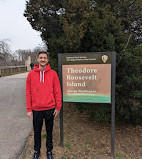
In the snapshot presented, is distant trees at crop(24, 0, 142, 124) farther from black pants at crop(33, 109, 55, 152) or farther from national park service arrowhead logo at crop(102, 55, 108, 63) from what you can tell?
black pants at crop(33, 109, 55, 152)

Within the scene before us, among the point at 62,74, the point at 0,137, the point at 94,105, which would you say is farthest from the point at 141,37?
the point at 0,137

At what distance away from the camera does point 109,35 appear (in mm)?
3010

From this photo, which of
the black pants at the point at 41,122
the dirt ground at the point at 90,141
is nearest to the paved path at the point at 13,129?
the dirt ground at the point at 90,141

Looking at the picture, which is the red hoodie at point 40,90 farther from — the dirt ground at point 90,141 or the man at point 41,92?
the dirt ground at point 90,141

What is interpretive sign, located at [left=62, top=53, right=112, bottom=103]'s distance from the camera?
8.90ft

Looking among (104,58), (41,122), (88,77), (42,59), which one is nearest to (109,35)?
(104,58)

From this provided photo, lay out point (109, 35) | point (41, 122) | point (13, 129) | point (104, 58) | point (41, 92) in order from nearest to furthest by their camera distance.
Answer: point (41, 92), point (41, 122), point (104, 58), point (109, 35), point (13, 129)

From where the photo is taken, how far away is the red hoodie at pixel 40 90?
2389mm

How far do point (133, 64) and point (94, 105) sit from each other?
1314mm

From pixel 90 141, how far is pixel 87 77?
5.12 feet

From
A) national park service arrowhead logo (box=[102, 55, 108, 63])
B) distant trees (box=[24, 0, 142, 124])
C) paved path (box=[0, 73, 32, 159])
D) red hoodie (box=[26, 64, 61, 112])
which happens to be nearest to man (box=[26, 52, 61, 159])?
red hoodie (box=[26, 64, 61, 112])

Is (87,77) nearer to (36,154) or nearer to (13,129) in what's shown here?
(36,154)

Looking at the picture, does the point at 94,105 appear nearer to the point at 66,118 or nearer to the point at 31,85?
the point at 66,118

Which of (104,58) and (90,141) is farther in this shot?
(90,141)
